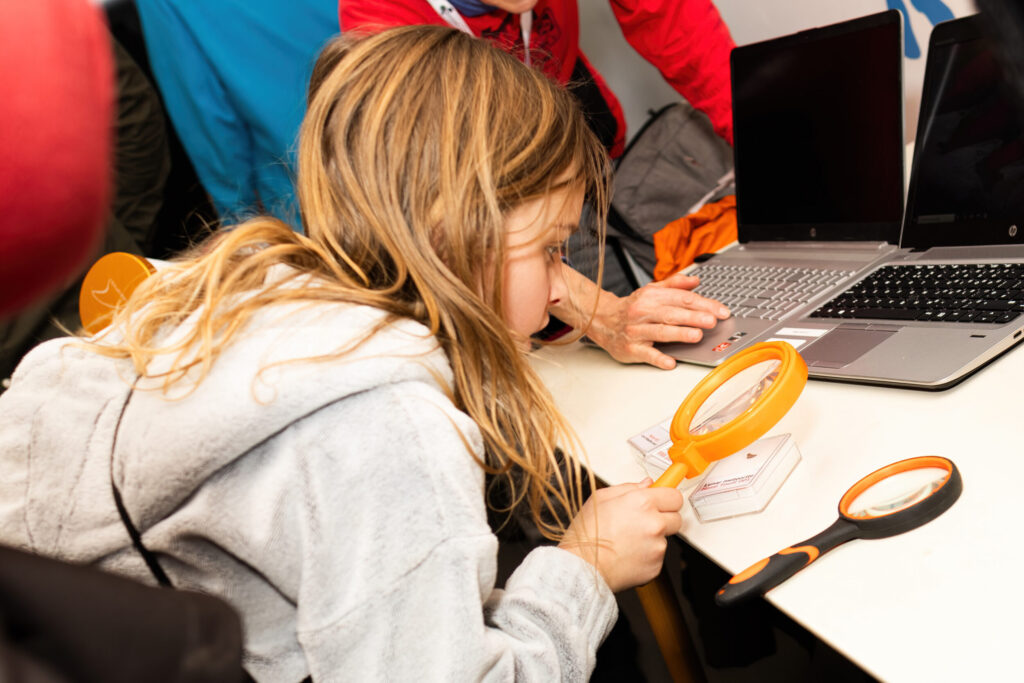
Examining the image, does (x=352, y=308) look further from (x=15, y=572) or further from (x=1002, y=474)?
(x=1002, y=474)

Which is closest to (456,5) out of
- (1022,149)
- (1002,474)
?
(1022,149)

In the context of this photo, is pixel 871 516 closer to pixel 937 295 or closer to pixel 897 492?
pixel 897 492

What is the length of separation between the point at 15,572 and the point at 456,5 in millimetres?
1373

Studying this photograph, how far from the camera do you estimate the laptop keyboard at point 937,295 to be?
0.77 m

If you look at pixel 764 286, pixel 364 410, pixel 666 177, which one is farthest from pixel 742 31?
pixel 364 410

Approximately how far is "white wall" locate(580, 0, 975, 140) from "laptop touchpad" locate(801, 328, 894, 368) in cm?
48

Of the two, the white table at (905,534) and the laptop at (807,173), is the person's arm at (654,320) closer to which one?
the laptop at (807,173)

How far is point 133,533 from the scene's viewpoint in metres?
0.54

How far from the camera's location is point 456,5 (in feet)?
4.59

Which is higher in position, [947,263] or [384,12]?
[384,12]

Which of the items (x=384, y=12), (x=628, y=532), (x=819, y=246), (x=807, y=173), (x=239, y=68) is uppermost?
(x=384, y=12)

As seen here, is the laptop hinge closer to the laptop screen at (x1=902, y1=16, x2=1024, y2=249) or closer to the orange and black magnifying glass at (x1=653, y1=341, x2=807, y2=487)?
the laptop screen at (x1=902, y1=16, x2=1024, y2=249)

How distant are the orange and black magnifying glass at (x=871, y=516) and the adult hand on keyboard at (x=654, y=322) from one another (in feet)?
1.34

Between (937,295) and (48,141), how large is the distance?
0.88 metres
